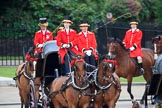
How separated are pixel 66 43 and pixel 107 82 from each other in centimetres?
197

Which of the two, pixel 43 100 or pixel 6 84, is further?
pixel 6 84

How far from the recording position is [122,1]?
4209 centimetres

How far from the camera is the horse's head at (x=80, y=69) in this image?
1435cm

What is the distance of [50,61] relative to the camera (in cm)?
1739

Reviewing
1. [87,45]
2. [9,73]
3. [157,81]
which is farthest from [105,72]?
[9,73]

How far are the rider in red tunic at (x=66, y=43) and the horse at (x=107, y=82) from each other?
1429mm

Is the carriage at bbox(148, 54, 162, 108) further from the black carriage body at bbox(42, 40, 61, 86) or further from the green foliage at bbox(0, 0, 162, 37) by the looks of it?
the green foliage at bbox(0, 0, 162, 37)

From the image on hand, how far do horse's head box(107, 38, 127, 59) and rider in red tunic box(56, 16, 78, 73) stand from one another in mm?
3662

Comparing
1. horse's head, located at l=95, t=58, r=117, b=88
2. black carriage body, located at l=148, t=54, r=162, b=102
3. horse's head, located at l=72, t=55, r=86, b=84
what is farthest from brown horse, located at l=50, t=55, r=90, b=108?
black carriage body, located at l=148, t=54, r=162, b=102

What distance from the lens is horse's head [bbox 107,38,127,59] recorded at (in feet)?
66.2

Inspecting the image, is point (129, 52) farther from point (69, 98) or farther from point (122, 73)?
point (69, 98)

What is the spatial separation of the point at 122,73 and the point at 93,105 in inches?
237

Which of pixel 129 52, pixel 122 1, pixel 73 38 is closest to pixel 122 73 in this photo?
pixel 129 52

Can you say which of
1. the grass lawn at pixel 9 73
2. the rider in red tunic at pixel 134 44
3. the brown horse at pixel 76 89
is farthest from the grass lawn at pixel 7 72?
the brown horse at pixel 76 89
